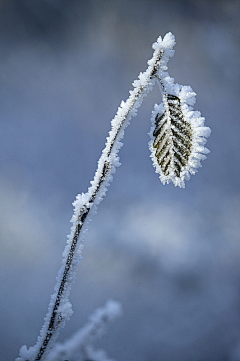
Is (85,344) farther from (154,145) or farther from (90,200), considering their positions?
(154,145)

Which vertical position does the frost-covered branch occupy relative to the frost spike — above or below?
below

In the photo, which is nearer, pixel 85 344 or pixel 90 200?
pixel 90 200

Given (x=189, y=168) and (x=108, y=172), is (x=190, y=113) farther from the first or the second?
(x=108, y=172)

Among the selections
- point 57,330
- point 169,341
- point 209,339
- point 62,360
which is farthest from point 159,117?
point 209,339

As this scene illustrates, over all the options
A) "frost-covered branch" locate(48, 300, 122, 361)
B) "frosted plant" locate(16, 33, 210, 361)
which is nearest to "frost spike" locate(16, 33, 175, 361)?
"frosted plant" locate(16, 33, 210, 361)

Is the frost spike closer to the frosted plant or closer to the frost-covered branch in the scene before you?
the frosted plant

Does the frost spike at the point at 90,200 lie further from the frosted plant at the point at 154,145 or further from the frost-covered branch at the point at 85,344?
the frost-covered branch at the point at 85,344

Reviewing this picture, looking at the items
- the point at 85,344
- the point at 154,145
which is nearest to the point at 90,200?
the point at 154,145
